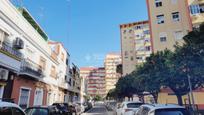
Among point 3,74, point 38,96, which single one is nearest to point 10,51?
point 3,74

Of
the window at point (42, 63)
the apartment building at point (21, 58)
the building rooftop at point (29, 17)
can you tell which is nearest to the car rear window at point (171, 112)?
the apartment building at point (21, 58)

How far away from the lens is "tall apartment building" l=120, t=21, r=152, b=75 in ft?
171

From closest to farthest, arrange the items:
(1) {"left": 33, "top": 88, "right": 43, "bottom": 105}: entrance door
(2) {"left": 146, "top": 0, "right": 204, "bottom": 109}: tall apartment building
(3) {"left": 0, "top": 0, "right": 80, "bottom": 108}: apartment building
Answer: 1. (3) {"left": 0, "top": 0, "right": 80, "bottom": 108}: apartment building
2. (1) {"left": 33, "top": 88, "right": 43, "bottom": 105}: entrance door
3. (2) {"left": 146, "top": 0, "right": 204, "bottom": 109}: tall apartment building

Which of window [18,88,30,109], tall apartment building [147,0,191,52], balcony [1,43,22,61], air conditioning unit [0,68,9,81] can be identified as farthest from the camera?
tall apartment building [147,0,191,52]

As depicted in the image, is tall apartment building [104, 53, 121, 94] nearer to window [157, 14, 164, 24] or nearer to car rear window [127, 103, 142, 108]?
window [157, 14, 164, 24]

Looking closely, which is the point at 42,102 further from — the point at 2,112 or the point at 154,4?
the point at 154,4

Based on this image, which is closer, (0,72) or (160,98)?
(0,72)

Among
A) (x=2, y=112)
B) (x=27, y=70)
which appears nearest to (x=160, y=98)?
(x=27, y=70)

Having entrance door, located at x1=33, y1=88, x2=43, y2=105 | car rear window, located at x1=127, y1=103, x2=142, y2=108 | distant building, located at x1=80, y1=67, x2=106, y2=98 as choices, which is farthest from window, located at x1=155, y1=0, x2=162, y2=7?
distant building, located at x1=80, y1=67, x2=106, y2=98

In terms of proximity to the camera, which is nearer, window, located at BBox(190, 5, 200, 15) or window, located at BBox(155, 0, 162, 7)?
window, located at BBox(190, 5, 200, 15)

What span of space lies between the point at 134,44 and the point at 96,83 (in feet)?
258

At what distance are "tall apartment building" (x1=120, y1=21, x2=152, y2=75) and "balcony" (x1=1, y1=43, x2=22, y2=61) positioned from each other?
41058mm

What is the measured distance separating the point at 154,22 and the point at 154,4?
3.26 meters

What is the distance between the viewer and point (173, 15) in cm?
2945
